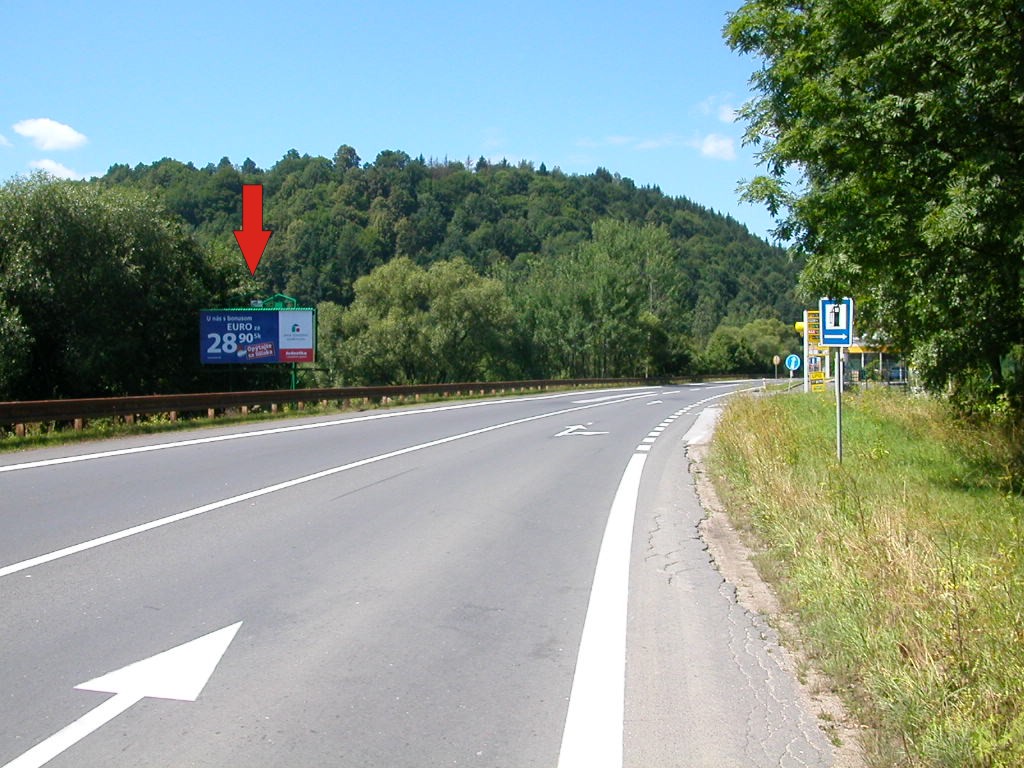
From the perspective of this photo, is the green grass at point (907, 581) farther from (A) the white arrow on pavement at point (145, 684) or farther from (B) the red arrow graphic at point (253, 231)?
(B) the red arrow graphic at point (253, 231)

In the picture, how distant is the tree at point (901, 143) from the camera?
422 inches

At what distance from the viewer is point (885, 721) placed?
471cm

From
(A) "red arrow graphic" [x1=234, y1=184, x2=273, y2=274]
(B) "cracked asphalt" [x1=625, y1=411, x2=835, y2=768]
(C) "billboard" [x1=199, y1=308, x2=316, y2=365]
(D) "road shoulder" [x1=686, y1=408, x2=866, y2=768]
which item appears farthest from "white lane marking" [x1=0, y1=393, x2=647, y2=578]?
(C) "billboard" [x1=199, y1=308, x2=316, y2=365]

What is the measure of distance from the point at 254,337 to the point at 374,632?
3229 centimetres

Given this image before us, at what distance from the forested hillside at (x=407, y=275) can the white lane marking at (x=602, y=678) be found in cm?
893

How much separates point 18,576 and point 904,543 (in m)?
7.05

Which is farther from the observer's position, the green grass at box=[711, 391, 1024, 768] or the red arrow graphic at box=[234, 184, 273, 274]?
the red arrow graphic at box=[234, 184, 273, 274]

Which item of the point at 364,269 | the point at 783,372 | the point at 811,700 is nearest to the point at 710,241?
the point at 783,372

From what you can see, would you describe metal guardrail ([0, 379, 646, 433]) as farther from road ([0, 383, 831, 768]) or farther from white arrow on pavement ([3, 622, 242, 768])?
white arrow on pavement ([3, 622, 242, 768])

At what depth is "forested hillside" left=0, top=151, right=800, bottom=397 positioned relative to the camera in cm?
3584

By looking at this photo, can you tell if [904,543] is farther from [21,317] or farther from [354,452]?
[21,317]

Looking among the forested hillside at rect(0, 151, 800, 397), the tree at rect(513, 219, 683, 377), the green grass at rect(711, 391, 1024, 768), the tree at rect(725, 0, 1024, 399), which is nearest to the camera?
the green grass at rect(711, 391, 1024, 768)

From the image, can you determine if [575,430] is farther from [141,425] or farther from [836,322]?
[836,322]

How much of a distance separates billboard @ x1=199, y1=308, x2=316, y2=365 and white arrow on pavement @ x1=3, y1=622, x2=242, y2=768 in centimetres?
3161
